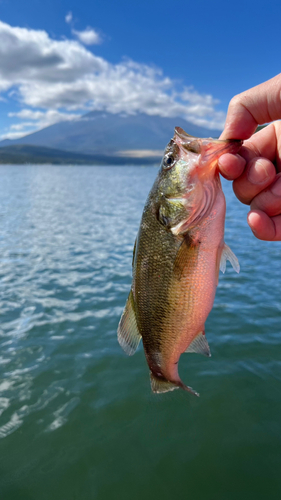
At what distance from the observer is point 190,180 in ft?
9.60

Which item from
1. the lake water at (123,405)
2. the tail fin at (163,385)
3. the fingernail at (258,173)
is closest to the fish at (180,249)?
the tail fin at (163,385)

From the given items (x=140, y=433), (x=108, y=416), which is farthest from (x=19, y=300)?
(x=140, y=433)

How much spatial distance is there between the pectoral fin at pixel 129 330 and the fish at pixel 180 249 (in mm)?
64

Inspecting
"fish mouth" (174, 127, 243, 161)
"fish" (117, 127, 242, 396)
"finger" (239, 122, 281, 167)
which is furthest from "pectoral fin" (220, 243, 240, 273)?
"finger" (239, 122, 281, 167)

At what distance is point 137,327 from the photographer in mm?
3273

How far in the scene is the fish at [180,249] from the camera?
2.88 meters

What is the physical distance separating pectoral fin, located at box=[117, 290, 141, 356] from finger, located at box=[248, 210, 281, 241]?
4.69 ft

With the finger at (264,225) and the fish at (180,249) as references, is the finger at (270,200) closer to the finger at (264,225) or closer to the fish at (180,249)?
the finger at (264,225)

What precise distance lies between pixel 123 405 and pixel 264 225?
4814 mm

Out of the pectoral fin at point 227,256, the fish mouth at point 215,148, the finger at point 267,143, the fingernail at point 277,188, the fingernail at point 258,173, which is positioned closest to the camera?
the fish mouth at point 215,148

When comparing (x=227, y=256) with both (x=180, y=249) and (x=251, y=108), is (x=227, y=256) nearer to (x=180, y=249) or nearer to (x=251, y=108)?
(x=180, y=249)

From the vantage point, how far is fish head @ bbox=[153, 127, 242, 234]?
9.37 feet

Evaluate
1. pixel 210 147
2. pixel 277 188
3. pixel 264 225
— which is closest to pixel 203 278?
pixel 264 225

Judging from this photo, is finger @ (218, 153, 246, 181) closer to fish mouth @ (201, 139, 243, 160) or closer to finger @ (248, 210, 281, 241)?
fish mouth @ (201, 139, 243, 160)
